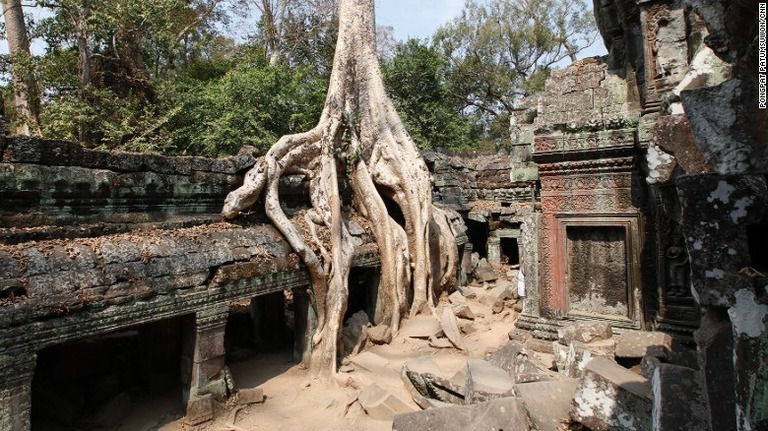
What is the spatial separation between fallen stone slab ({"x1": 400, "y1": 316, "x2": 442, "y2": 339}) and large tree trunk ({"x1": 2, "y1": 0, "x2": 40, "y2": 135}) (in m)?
8.27

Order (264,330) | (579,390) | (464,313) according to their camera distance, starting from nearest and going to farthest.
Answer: (579,390) → (264,330) → (464,313)

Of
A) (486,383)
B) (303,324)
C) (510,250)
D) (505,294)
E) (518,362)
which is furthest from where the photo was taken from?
(510,250)

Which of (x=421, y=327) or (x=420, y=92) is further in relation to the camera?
(x=420, y=92)

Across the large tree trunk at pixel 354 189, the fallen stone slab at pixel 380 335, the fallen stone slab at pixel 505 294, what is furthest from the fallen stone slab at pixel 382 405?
the fallen stone slab at pixel 505 294

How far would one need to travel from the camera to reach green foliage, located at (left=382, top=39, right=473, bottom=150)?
16359 millimetres

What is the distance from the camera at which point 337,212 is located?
6.41 meters

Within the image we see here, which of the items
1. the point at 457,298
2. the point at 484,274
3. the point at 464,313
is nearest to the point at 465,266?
the point at 484,274

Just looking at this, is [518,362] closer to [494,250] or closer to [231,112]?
[494,250]

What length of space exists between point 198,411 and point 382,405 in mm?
1784

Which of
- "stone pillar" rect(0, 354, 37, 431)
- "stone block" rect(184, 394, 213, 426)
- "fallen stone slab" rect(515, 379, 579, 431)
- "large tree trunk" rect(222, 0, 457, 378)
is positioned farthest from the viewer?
"large tree trunk" rect(222, 0, 457, 378)

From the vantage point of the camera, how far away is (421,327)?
6727 millimetres

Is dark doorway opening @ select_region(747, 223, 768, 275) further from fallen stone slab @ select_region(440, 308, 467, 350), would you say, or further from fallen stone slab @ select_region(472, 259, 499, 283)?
fallen stone slab @ select_region(472, 259, 499, 283)

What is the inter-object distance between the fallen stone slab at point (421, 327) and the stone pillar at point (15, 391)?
14.8 feet

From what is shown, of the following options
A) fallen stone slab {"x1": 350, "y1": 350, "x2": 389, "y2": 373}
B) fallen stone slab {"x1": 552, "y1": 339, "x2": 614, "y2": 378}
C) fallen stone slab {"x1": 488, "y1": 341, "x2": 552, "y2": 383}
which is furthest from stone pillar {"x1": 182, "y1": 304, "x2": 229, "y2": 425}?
fallen stone slab {"x1": 552, "y1": 339, "x2": 614, "y2": 378}
